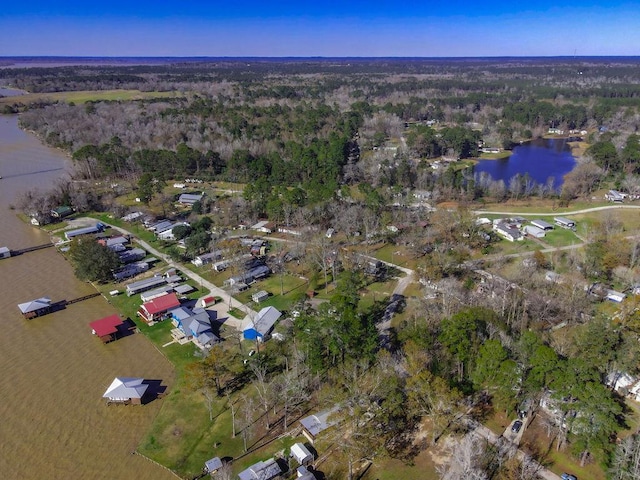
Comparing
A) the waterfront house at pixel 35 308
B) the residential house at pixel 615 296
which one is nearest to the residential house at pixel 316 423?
the waterfront house at pixel 35 308

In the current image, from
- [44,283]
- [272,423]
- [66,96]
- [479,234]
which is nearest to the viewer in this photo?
[272,423]

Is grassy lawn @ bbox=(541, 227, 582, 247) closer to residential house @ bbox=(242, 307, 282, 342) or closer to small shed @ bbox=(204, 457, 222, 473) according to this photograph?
residential house @ bbox=(242, 307, 282, 342)

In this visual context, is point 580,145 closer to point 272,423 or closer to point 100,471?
point 272,423

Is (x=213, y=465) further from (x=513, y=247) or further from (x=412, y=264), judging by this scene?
(x=513, y=247)

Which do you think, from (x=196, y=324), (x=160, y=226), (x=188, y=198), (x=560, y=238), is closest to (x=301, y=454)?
(x=196, y=324)

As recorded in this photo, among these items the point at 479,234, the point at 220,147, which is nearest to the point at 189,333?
the point at 479,234

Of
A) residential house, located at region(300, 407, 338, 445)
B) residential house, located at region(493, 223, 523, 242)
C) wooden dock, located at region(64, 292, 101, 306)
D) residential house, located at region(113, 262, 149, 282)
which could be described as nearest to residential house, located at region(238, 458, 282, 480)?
residential house, located at region(300, 407, 338, 445)
